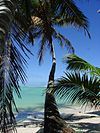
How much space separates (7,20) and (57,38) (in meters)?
14.0

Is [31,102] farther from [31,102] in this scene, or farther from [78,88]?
[78,88]

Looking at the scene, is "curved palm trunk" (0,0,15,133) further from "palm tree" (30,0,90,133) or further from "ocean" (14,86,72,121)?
"palm tree" (30,0,90,133)

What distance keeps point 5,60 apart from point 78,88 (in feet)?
11.4

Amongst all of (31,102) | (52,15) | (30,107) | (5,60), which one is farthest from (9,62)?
(31,102)

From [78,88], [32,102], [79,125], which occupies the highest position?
[78,88]

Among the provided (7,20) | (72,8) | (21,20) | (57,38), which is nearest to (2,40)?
(7,20)

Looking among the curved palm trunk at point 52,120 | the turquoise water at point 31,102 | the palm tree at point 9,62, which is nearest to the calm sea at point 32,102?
the turquoise water at point 31,102

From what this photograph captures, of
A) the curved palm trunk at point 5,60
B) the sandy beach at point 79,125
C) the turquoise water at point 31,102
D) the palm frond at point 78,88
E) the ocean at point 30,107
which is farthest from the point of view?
the turquoise water at point 31,102

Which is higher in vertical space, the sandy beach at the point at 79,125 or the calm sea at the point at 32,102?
the sandy beach at the point at 79,125

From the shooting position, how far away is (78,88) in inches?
272

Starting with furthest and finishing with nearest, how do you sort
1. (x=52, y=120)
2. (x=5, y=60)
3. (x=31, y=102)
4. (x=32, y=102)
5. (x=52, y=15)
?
(x=32, y=102) < (x=31, y=102) < (x=52, y=15) < (x=52, y=120) < (x=5, y=60)

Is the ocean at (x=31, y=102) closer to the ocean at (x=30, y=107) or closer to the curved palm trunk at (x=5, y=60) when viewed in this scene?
the ocean at (x=30, y=107)

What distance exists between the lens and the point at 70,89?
6980 millimetres

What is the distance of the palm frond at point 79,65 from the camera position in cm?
712
